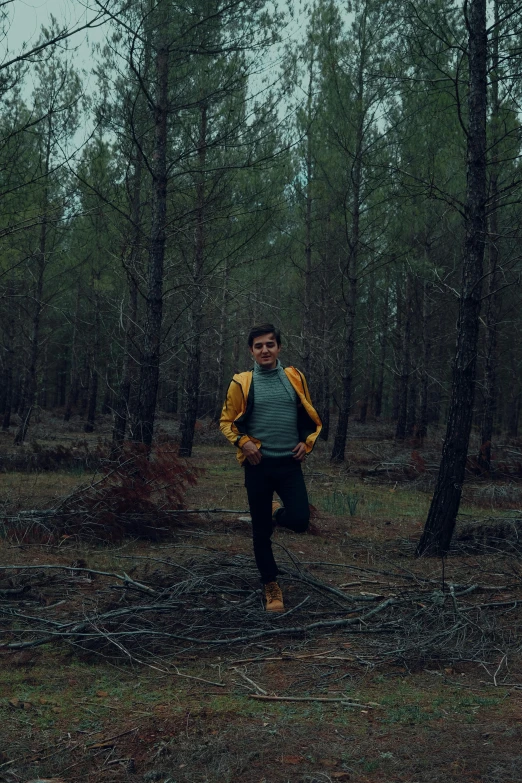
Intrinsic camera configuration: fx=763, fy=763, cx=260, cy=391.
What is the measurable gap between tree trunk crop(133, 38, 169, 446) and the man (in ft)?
16.6

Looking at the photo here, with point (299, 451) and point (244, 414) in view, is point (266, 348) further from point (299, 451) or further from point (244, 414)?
point (299, 451)

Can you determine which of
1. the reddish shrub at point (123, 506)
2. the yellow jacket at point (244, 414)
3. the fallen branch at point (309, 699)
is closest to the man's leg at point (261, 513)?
the yellow jacket at point (244, 414)

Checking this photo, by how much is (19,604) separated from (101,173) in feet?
49.5

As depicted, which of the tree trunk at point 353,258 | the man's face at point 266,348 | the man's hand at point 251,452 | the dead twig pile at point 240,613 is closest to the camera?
the dead twig pile at point 240,613

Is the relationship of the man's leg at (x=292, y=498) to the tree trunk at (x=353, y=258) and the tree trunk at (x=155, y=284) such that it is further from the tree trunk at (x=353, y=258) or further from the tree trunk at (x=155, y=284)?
the tree trunk at (x=353, y=258)

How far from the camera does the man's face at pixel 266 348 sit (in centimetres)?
511

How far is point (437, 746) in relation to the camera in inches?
123

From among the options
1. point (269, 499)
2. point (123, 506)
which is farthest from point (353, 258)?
point (269, 499)

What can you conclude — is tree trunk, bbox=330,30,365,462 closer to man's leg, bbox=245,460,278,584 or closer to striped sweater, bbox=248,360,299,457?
striped sweater, bbox=248,360,299,457

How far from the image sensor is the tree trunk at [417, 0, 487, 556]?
6902 mm

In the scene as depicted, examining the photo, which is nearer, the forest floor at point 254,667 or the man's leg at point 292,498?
the forest floor at point 254,667

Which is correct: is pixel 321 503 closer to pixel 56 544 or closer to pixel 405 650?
pixel 56 544

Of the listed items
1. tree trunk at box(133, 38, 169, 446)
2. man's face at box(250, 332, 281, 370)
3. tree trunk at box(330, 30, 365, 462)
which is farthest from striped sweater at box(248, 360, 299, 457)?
Result: tree trunk at box(330, 30, 365, 462)

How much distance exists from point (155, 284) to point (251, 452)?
5644 millimetres
